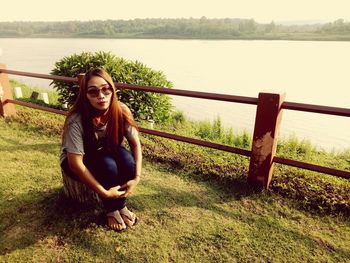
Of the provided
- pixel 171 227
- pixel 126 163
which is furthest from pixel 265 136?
pixel 126 163

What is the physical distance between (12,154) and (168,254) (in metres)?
3.04

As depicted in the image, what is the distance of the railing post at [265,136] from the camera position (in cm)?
319

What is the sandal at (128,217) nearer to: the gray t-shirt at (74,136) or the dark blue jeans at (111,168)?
the dark blue jeans at (111,168)

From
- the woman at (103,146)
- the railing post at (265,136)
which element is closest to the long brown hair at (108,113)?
the woman at (103,146)

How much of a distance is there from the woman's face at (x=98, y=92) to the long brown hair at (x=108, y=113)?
3 centimetres

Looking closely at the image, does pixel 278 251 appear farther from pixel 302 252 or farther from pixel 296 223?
pixel 296 223

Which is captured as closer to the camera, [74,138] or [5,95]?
[74,138]

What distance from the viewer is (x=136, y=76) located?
7.80 m

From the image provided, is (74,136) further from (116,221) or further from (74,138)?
(116,221)

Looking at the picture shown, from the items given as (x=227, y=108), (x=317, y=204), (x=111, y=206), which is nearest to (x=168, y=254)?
(x=111, y=206)

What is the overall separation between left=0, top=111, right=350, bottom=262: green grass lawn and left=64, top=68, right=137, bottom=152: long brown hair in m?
0.85

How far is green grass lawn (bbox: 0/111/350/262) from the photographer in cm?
A: 261

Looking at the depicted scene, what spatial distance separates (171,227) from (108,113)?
4.05ft

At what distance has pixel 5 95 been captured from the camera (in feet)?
Result: 18.8
